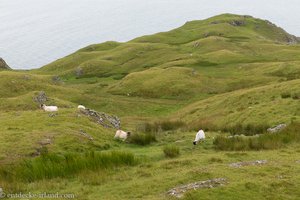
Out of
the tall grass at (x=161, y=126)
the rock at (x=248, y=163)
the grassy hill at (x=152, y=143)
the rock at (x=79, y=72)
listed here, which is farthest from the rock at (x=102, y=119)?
the rock at (x=79, y=72)

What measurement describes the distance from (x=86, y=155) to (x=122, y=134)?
8.61 m

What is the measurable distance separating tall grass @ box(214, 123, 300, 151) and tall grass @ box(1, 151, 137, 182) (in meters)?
6.26

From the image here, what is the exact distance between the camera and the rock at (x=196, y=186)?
1281 centimetres

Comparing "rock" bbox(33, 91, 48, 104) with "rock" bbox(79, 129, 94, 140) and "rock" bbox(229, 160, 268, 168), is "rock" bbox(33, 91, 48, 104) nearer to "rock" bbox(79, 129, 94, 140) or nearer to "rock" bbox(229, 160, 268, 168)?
"rock" bbox(79, 129, 94, 140)

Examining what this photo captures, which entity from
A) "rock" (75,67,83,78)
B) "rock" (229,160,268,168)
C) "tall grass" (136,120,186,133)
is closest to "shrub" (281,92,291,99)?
"tall grass" (136,120,186,133)

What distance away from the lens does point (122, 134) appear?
2522 cm

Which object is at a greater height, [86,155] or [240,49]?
[240,49]

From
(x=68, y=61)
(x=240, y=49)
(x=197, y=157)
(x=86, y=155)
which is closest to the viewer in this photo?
(x=86, y=155)

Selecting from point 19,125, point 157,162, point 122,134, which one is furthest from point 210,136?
point 19,125

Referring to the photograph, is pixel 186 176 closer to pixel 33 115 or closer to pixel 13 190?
pixel 13 190

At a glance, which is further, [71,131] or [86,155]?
[71,131]

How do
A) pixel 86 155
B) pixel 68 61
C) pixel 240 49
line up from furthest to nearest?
pixel 68 61 → pixel 240 49 → pixel 86 155

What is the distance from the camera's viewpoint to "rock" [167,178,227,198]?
12.8m

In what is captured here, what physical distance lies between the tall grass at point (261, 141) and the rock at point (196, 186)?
6.50 meters
